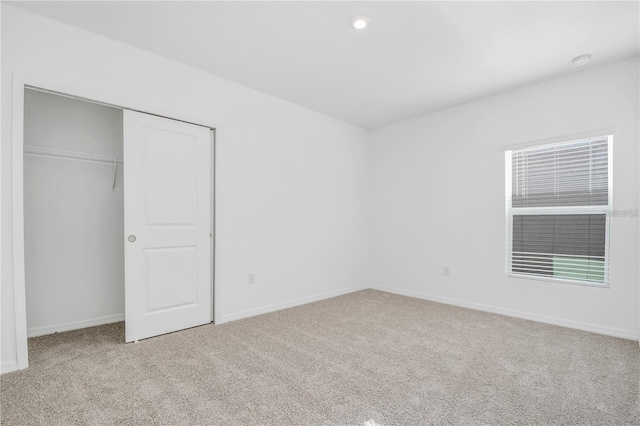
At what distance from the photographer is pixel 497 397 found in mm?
1929

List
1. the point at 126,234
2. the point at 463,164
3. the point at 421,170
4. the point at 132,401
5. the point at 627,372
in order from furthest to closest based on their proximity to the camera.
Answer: the point at 421,170 → the point at 463,164 → the point at 126,234 → the point at 627,372 → the point at 132,401

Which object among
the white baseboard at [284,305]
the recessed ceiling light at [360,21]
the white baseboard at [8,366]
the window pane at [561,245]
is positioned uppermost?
the recessed ceiling light at [360,21]

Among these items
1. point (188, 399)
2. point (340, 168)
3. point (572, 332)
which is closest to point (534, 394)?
point (572, 332)

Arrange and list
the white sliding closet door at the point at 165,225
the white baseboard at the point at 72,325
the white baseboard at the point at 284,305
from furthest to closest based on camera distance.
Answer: the white baseboard at the point at 284,305 < the white baseboard at the point at 72,325 < the white sliding closet door at the point at 165,225

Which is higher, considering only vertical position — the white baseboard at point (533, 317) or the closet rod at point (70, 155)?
the closet rod at point (70, 155)

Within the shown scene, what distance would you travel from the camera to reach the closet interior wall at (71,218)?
2998mm

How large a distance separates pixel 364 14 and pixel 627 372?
3.23 meters

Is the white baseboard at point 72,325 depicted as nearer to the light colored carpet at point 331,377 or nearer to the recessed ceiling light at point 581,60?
the light colored carpet at point 331,377

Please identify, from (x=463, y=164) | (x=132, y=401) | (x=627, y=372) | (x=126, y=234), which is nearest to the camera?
(x=132, y=401)

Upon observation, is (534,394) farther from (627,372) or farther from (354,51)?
(354,51)

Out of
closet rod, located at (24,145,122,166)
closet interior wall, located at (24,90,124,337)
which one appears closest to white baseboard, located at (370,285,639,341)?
closet interior wall, located at (24,90,124,337)

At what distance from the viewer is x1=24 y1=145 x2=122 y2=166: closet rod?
116 inches

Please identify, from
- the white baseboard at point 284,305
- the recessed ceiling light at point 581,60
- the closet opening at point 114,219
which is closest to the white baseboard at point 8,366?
the closet opening at point 114,219

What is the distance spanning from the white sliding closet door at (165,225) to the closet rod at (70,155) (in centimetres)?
80
